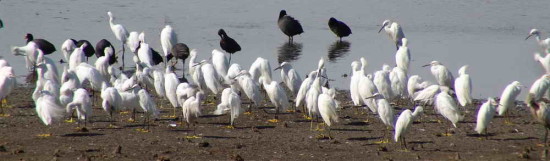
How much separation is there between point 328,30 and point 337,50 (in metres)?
3.42

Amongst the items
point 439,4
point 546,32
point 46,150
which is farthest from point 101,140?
point 439,4

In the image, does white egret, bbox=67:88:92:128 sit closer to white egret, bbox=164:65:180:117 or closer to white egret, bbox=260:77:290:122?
white egret, bbox=164:65:180:117

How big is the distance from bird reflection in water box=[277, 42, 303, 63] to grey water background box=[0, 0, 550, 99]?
7cm

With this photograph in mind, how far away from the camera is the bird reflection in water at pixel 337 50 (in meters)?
20.0

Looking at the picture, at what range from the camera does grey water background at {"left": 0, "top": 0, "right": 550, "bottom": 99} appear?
18.9 m

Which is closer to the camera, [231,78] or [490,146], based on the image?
[490,146]

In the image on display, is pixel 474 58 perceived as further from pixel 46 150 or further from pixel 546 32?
pixel 46 150

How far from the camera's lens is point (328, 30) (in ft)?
80.1

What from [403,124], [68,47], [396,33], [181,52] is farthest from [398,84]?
[68,47]

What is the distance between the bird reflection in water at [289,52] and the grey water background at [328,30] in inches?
2.8

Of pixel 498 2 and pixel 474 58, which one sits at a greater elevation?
pixel 498 2

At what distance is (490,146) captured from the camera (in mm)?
11484

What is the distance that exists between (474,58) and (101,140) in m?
10.5

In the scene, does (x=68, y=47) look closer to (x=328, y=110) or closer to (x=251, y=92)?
(x=251, y=92)
